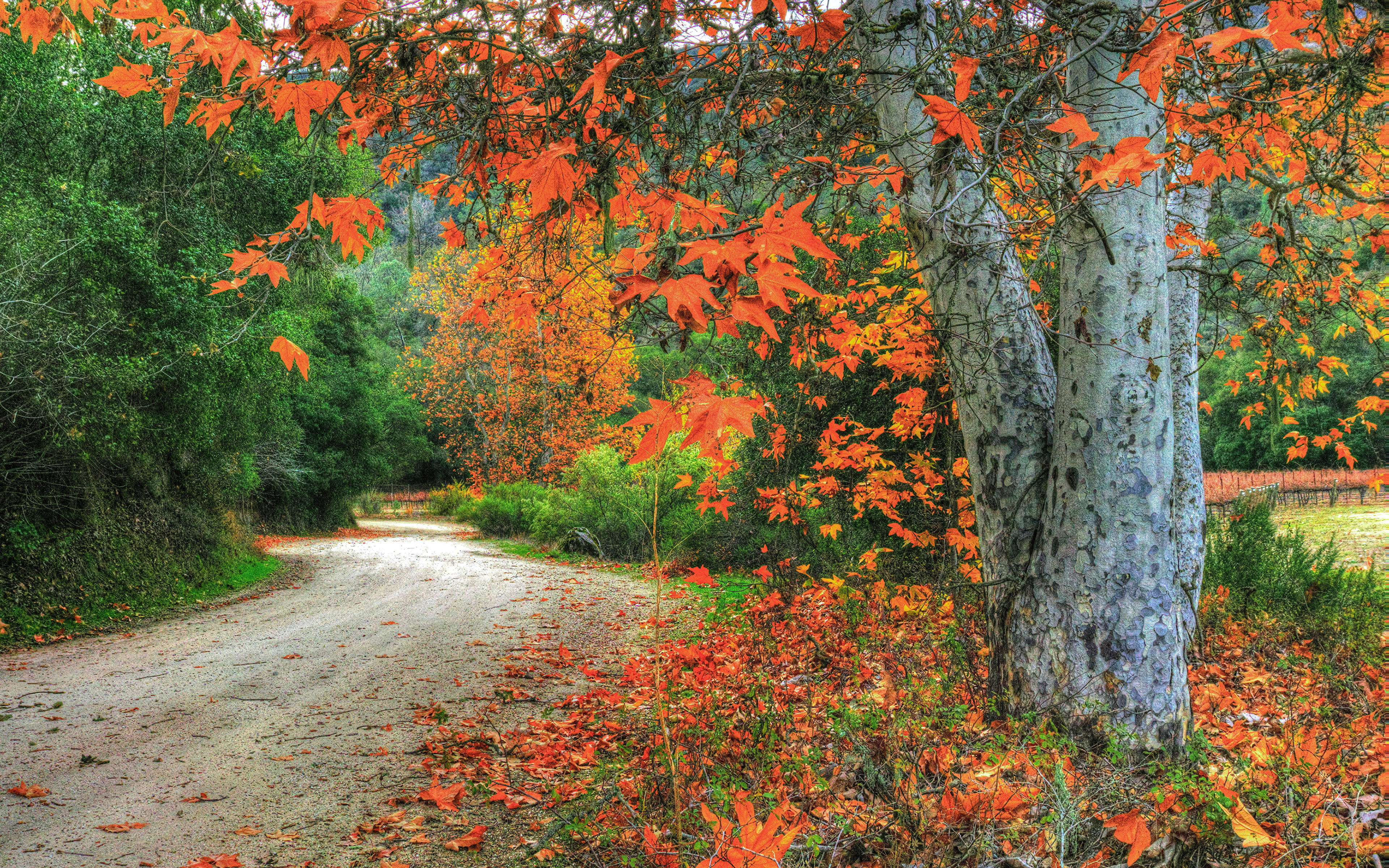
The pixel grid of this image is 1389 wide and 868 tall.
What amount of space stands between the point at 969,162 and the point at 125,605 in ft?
35.6

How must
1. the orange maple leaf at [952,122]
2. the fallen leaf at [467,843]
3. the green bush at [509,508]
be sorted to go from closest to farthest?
the orange maple leaf at [952,122], the fallen leaf at [467,843], the green bush at [509,508]

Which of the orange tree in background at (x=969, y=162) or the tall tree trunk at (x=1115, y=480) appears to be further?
the tall tree trunk at (x=1115, y=480)

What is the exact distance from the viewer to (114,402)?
8.08m

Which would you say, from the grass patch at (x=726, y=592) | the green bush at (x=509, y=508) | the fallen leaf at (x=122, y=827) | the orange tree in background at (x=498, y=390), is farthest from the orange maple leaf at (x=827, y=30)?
the green bush at (x=509, y=508)

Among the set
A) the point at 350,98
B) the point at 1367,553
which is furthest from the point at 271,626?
the point at 1367,553

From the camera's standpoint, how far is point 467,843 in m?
3.20

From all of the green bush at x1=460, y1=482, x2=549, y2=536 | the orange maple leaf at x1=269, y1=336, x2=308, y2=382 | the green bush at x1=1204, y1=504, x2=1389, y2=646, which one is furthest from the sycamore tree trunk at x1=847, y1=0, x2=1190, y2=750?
the green bush at x1=460, y1=482, x2=549, y2=536

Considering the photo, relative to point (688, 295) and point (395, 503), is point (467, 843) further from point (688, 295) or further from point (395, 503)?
point (395, 503)

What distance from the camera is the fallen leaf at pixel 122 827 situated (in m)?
3.35

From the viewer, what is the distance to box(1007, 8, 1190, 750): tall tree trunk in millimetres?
3006

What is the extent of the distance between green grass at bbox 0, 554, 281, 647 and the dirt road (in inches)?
18.3

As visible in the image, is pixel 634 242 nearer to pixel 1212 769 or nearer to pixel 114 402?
pixel 1212 769

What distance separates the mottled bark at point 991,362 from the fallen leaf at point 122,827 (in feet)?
13.3

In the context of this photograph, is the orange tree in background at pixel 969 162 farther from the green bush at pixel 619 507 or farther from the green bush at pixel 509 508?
the green bush at pixel 509 508
